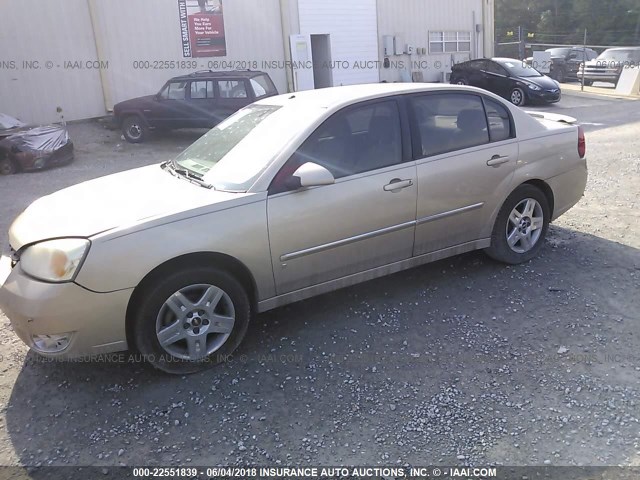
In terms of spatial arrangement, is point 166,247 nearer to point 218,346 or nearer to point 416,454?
point 218,346

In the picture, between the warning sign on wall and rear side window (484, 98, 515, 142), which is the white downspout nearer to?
the warning sign on wall

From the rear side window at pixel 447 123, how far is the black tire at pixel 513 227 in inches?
23.4

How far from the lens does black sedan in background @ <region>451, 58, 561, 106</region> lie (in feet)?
59.3

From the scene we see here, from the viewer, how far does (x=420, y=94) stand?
175 inches

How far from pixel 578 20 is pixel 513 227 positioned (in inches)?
2030

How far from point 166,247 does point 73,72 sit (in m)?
14.9

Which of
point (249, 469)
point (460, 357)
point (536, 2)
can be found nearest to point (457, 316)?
point (460, 357)

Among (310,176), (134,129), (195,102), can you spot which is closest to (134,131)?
(134,129)

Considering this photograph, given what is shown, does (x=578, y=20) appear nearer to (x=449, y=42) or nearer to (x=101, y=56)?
(x=449, y=42)

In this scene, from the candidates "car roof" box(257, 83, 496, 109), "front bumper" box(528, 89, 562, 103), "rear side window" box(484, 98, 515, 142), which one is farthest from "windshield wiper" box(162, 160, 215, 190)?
"front bumper" box(528, 89, 562, 103)

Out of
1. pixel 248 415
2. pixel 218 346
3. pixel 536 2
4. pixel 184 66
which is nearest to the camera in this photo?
pixel 248 415

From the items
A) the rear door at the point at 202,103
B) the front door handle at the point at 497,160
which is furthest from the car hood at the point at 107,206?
the rear door at the point at 202,103

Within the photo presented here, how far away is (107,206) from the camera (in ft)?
11.9

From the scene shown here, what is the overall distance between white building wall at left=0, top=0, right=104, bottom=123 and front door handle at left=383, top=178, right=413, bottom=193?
14.4 metres
